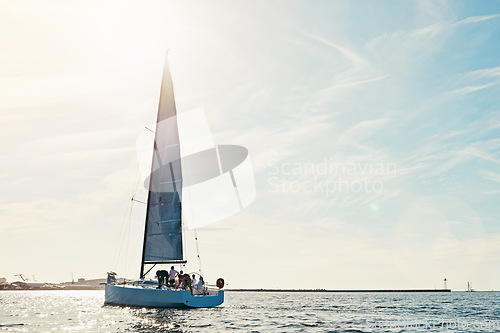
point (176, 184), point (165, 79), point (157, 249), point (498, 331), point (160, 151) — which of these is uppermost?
point (165, 79)

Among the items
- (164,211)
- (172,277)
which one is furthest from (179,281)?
(164,211)

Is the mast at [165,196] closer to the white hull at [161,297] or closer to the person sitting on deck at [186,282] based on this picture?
the white hull at [161,297]

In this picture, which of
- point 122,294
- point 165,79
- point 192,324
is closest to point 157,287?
point 122,294

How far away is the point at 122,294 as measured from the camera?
44.5 metres

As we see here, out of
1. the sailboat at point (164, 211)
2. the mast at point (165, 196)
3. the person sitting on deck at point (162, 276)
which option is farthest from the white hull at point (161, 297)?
the mast at point (165, 196)

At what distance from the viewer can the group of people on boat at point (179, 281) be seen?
4255cm

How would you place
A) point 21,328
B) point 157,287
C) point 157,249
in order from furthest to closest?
point 157,249
point 157,287
point 21,328

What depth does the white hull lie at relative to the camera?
4106cm

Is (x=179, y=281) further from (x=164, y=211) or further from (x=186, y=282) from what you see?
(x=164, y=211)

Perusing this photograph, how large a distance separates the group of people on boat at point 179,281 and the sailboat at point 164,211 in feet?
1.66

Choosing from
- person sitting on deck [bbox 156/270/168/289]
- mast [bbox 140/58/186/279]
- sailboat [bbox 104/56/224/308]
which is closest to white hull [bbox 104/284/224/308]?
sailboat [bbox 104/56/224/308]

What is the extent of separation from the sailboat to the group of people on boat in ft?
1.66

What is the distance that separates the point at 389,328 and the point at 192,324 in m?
13.8

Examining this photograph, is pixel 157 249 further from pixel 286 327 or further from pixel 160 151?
pixel 286 327
